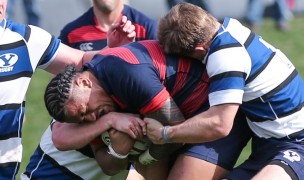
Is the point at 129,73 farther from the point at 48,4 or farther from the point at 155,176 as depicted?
the point at 48,4

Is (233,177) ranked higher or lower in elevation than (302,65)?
higher

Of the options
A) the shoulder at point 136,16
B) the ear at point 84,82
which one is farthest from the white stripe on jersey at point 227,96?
the shoulder at point 136,16

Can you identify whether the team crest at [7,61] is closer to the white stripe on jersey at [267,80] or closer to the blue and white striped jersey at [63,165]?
the blue and white striped jersey at [63,165]

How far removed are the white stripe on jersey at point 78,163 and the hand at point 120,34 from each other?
0.71m

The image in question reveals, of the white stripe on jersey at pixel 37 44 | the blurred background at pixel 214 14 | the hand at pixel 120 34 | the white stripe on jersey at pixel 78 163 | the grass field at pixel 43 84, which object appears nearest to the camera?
the white stripe on jersey at pixel 37 44

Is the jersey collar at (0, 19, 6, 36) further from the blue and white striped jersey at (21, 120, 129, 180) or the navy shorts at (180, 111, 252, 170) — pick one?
the navy shorts at (180, 111, 252, 170)

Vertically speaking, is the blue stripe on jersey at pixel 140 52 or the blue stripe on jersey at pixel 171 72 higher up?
the blue stripe on jersey at pixel 140 52

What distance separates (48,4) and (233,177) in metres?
8.86

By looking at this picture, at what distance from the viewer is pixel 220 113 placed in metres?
5.10

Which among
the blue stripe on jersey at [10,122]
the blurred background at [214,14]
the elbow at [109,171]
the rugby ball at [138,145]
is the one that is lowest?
the blurred background at [214,14]

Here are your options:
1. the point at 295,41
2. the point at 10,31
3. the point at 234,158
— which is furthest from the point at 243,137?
the point at 295,41

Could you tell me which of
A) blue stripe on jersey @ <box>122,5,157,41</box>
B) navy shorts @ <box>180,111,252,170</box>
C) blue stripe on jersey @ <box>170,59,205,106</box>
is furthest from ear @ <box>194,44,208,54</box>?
blue stripe on jersey @ <box>122,5,157,41</box>

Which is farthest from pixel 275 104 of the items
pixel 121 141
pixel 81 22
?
pixel 81 22

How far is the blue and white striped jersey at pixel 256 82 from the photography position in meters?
5.09
